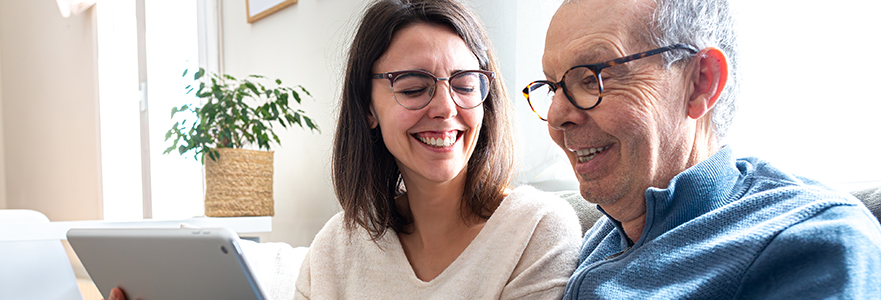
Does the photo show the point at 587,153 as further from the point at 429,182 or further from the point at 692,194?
the point at 429,182

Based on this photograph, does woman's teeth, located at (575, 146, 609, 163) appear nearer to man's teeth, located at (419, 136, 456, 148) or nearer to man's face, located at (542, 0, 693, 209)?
man's face, located at (542, 0, 693, 209)

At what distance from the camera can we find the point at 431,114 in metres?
1.21

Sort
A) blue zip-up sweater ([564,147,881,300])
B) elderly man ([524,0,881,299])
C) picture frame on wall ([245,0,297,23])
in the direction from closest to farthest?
blue zip-up sweater ([564,147,881,300]) → elderly man ([524,0,881,299]) → picture frame on wall ([245,0,297,23])

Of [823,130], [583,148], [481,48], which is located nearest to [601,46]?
[583,148]

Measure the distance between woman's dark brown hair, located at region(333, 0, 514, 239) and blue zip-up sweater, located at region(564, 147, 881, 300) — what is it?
43cm

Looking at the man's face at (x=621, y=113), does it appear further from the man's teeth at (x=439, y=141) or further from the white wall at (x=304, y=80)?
the white wall at (x=304, y=80)

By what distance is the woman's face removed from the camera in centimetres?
122

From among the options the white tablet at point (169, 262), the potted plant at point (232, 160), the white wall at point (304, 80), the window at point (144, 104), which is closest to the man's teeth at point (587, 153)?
the white tablet at point (169, 262)

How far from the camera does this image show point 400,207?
145 cm

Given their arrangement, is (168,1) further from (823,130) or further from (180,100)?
(823,130)

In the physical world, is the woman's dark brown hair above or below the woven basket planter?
above

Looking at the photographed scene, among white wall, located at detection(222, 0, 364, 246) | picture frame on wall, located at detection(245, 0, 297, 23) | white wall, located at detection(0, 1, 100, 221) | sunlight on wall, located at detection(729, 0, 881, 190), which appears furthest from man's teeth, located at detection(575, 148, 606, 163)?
white wall, located at detection(0, 1, 100, 221)

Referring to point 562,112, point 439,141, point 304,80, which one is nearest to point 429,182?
point 439,141

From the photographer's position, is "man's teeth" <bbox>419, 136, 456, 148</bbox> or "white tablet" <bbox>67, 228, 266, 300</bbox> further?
"man's teeth" <bbox>419, 136, 456, 148</bbox>
